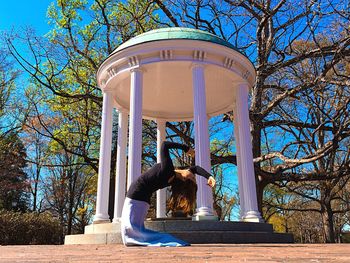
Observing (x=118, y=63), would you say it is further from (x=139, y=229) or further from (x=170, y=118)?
(x=139, y=229)

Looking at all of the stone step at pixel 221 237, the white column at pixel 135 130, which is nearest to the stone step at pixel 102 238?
the stone step at pixel 221 237

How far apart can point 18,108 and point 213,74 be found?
19.5 metres

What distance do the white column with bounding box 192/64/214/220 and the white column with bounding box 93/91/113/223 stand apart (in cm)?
389

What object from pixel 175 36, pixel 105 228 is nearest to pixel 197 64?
pixel 175 36

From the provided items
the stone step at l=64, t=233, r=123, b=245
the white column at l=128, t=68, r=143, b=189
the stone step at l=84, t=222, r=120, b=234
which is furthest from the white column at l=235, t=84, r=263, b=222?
the stone step at l=64, t=233, r=123, b=245

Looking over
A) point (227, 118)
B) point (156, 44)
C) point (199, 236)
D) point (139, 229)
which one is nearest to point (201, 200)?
point (199, 236)

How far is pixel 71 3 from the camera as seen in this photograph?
2145cm

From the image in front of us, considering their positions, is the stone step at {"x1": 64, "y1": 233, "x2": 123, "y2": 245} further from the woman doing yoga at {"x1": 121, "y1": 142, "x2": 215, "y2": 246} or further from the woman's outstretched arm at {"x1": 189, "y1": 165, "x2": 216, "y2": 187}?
the woman's outstretched arm at {"x1": 189, "y1": 165, "x2": 216, "y2": 187}

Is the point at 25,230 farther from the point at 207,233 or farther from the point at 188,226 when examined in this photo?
the point at 207,233

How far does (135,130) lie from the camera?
1215 centimetres

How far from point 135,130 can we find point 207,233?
15.8ft

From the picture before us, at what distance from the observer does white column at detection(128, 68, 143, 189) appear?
11.7 m

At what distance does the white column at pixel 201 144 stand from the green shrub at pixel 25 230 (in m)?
15.1

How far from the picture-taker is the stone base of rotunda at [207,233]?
884cm
